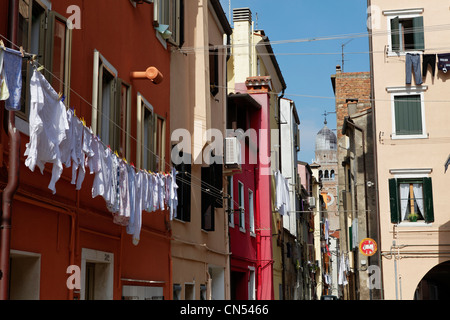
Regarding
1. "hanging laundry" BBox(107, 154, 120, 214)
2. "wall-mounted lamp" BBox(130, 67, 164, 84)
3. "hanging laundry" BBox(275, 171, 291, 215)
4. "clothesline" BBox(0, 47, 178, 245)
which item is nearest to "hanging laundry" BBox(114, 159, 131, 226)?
"clothesline" BBox(0, 47, 178, 245)

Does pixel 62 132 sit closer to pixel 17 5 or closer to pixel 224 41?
pixel 17 5

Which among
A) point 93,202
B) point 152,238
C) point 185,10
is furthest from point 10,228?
point 185,10

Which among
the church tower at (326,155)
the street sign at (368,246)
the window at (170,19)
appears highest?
the church tower at (326,155)

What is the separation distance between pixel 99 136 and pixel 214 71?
429 inches

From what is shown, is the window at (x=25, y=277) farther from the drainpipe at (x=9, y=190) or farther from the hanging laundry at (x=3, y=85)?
the hanging laundry at (x=3, y=85)

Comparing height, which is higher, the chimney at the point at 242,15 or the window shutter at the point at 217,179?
the chimney at the point at 242,15

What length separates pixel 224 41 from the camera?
23.6 metres

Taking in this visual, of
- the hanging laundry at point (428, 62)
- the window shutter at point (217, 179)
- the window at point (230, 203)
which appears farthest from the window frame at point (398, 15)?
the window shutter at point (217, 179)

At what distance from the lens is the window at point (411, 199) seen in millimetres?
24094

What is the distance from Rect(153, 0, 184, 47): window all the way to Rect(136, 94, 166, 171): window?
194 cm

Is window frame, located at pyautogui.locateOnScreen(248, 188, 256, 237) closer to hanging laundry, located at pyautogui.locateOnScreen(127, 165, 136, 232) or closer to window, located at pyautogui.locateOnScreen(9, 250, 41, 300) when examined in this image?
hanging laundry, located at pyautogui.locateOnScreen(127, 165, 136, 232)

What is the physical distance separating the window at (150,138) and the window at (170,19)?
1.94m

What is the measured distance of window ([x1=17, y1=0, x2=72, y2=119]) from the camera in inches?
315
